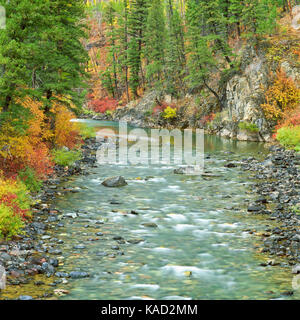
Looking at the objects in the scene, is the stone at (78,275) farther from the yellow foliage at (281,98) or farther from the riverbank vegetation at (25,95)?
the yellow foliage at (281,98)

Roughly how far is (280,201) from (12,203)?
999cm

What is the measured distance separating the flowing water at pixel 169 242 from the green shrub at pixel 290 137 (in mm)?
9666

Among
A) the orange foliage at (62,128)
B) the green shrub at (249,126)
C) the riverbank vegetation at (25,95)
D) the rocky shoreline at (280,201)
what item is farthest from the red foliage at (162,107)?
the riverbank vegetation at (25,95)

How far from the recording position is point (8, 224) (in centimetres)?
1070

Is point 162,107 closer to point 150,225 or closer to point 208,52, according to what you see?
point 208,52

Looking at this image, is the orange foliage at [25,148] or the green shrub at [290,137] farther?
the green shrub at [290,137]

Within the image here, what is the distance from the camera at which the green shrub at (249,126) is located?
35388mm

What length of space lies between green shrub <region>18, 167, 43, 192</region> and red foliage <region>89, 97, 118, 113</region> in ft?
172

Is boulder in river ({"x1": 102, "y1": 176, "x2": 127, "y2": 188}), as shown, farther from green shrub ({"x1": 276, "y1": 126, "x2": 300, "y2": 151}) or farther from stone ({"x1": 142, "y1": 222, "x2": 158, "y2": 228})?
green shrub ({"x1": 276, "y1": 126, "x2": 300, "y2": 151})

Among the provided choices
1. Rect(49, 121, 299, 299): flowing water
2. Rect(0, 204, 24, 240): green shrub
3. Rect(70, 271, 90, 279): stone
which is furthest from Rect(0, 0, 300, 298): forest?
Rect(70, 271, 90, 279): stone

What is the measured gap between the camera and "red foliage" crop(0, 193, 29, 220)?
1149cm

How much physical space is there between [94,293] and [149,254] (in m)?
2.56

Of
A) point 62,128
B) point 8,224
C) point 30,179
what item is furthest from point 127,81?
point 8,224

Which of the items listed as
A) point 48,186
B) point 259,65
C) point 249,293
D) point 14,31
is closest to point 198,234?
point 249,293
